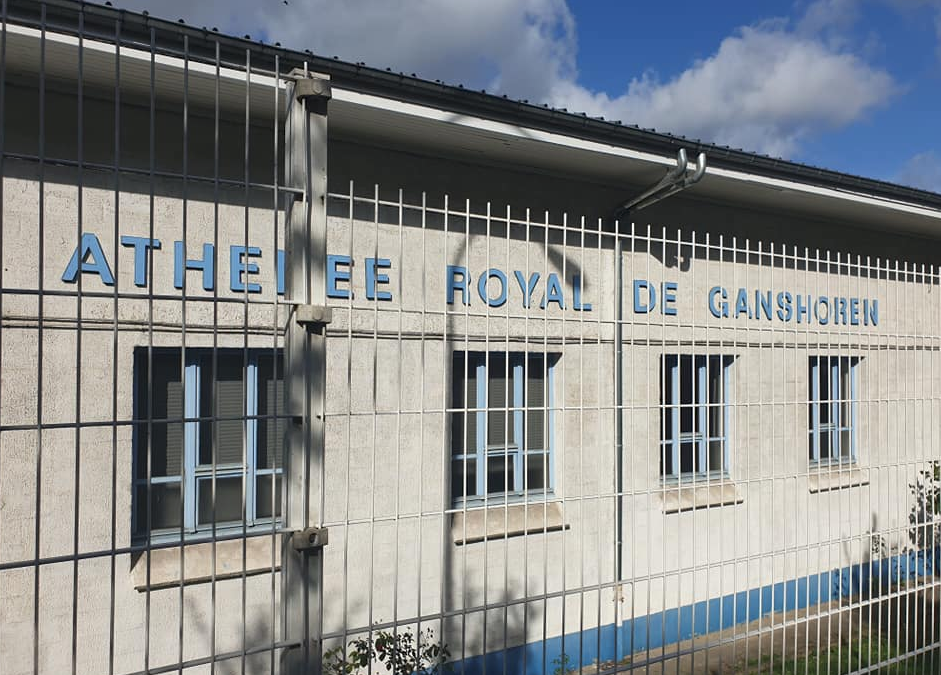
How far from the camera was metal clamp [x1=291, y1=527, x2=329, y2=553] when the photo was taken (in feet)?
8.23

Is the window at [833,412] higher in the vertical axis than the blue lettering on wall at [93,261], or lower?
lower

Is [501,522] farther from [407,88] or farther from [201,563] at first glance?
[407,88]

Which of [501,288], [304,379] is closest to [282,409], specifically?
[304,379]

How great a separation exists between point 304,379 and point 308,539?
Result: 0.59 metres

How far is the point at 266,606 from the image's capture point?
4965mm

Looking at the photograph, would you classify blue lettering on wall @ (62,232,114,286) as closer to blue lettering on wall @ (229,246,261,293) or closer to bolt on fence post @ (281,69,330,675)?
blue lettering on wall @ (229,246,261,293)

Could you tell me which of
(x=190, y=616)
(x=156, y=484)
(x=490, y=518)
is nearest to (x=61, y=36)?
(x=156, y=484)

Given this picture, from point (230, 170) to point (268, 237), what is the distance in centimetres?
54

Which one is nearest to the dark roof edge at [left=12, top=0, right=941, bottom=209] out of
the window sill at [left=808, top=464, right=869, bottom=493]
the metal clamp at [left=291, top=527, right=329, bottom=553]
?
the metal clamp at [left=291, top=527, right=329, bottom=553]

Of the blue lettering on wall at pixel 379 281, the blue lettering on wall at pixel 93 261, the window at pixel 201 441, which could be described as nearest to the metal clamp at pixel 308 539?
the blue lettering on wall at pixel 379 281

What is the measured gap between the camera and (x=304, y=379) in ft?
8.38

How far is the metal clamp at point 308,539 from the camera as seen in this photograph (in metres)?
2.51

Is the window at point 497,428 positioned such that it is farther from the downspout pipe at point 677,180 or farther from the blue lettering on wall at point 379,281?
the downspout pipe at point 677,180

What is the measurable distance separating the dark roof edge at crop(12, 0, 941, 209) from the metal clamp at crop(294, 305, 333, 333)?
35.2 inches
